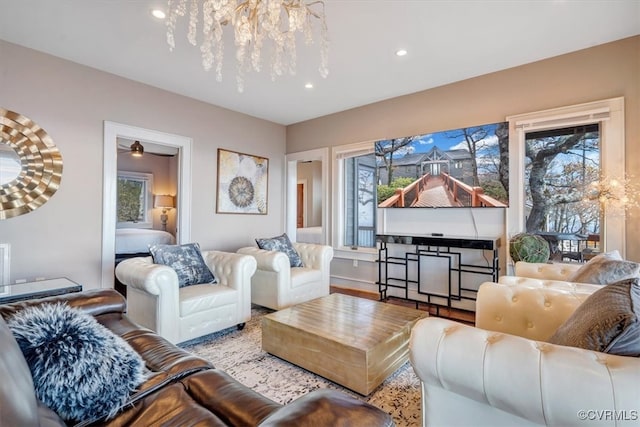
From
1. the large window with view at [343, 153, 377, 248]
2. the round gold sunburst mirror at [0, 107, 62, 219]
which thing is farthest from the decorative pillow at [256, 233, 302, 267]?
the round gold sunburst mirror at [0, 107, 62, 219]

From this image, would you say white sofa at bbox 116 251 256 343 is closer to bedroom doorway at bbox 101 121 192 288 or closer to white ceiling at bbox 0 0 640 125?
bedroom doorway at bbox 101 121 192 288

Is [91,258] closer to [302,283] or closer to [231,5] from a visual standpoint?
[302,283]

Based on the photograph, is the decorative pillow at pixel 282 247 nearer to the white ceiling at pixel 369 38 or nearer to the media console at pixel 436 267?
the media console at pixel 436 267

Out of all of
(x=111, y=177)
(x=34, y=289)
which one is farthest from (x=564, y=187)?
(x=34, y=289)

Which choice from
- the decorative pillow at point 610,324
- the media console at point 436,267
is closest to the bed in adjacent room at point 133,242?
the media console at point 436,267

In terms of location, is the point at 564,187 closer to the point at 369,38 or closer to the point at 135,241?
the point at 369,38

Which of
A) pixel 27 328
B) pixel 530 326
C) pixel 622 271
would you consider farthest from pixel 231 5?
pixel 622 271

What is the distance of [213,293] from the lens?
9.16 ft

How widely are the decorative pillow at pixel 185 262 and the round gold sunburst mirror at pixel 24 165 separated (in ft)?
3.96

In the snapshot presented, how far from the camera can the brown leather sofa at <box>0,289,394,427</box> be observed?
70 centimetres

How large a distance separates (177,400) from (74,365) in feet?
1.17

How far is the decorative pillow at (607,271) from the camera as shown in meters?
1.66

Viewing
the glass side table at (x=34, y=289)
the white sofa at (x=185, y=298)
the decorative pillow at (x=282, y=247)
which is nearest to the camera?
the glass side table at (x=34, y=289)

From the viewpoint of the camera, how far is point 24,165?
2.83 m
